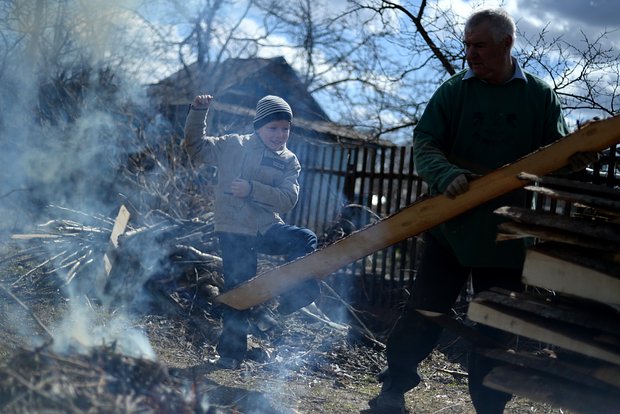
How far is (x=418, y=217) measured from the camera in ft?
11.8

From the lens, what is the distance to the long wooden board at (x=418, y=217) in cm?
328

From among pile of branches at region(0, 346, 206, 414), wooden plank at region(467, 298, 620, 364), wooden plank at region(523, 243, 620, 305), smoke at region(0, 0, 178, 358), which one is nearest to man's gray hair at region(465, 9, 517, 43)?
wooden plank at region(523, 243, 620, 305)

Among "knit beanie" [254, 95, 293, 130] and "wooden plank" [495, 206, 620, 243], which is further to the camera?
"knit beanie" [254, 95, 293, 130]

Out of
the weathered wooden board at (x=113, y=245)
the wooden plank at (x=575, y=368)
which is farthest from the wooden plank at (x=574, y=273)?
the weathered wooden board at (x=113, y=245)

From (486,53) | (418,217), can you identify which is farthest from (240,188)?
(486,53)

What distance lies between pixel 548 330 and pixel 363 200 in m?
5.54

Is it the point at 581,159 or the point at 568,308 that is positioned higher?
the point at 581,159

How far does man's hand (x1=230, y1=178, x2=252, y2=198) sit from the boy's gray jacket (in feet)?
0.16

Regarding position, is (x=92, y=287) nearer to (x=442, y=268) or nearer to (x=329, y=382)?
(x=329, y=382)

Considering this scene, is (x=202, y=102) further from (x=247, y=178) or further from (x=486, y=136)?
(x=486, y=136)

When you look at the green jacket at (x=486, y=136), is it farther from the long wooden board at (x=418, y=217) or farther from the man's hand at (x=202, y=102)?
the man's hand at (x=202, y=102)

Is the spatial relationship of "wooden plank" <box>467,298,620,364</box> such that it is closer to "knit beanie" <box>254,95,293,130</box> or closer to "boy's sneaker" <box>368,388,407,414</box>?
"boy's sneaker" <box>368,388,407,414</box>

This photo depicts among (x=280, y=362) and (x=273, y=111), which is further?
(x=280, y=362)

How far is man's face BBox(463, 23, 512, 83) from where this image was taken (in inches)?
143
